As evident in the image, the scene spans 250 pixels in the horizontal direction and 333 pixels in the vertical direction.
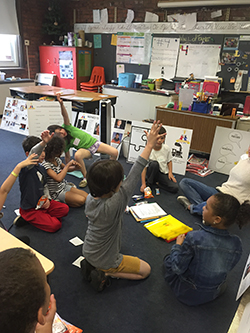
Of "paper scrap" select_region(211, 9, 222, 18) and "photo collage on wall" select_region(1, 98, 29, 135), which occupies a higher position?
"paper scrap" select_region(211, 9, 222, 18)

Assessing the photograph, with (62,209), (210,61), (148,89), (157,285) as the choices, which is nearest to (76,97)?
(148,89)

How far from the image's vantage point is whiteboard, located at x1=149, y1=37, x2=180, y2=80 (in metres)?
5.23

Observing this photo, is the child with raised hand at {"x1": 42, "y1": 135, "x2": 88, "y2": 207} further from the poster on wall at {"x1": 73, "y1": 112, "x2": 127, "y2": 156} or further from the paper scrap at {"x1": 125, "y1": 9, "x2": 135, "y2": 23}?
the paper scrap at {"x1": 125, "y1": 9, "x2": 135, "y2": 23}

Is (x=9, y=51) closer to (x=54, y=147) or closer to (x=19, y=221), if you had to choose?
(x=54, y=147)

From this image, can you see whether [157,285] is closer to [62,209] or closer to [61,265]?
[61,265]

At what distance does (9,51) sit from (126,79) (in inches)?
120

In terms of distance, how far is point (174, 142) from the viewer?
Result: 3.57m

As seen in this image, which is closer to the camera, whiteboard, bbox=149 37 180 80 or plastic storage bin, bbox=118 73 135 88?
whiteboard, bbox=149 37 180 80

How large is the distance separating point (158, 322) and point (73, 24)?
22.6 ft

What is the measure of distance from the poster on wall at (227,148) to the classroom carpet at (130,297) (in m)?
1.40

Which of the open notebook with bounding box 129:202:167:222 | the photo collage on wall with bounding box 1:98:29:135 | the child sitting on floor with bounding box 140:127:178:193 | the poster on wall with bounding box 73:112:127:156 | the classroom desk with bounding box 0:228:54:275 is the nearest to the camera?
the classroom desk with bounding box 0:228:54:275

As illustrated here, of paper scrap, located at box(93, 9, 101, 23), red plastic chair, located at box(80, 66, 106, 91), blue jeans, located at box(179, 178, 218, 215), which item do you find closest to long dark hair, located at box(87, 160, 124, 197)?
blue jeans, located at box(179, 178, 218, 215)

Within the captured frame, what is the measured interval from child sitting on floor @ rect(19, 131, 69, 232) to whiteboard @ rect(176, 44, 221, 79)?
405 cm

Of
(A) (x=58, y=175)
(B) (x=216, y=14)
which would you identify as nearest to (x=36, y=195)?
(A) (x=58, y=175)
